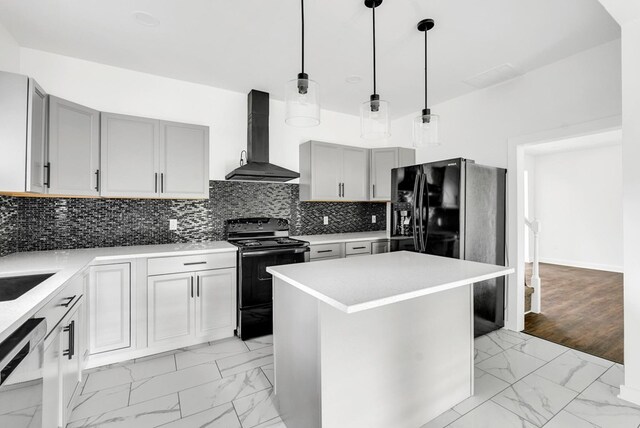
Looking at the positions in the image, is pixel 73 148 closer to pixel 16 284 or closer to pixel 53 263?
pixel 53 263

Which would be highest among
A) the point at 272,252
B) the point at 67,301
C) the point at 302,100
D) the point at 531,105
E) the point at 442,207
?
the point at 531,105

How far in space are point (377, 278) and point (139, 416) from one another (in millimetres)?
1741

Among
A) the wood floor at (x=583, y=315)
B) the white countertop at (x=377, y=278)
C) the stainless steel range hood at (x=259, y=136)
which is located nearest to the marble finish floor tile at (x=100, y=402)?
the white countertop at (x=377, y=278)

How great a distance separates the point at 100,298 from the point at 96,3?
85.4 inches

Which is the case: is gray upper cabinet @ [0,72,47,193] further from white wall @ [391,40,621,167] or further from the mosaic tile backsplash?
white wall @ [391,40,621,167]

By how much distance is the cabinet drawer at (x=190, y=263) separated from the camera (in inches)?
106

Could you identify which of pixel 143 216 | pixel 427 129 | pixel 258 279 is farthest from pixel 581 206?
pixel 143 216

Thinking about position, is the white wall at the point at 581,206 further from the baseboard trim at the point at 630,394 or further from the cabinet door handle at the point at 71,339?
the cabinet door handle at the point at 71,339

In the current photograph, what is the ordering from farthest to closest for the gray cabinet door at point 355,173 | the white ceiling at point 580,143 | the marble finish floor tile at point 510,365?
the white ceiling at point 580,143, the gray cabinet door at point 355,173, the marble finish floor tile at point 510,365

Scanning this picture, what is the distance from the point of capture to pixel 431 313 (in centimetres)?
186

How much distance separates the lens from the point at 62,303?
5.28 feet

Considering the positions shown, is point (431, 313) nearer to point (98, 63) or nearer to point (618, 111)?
point (618, 111)

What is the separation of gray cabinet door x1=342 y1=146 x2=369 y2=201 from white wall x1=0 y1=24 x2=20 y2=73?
327 centimetres

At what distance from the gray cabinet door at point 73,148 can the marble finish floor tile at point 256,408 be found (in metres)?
2.13
